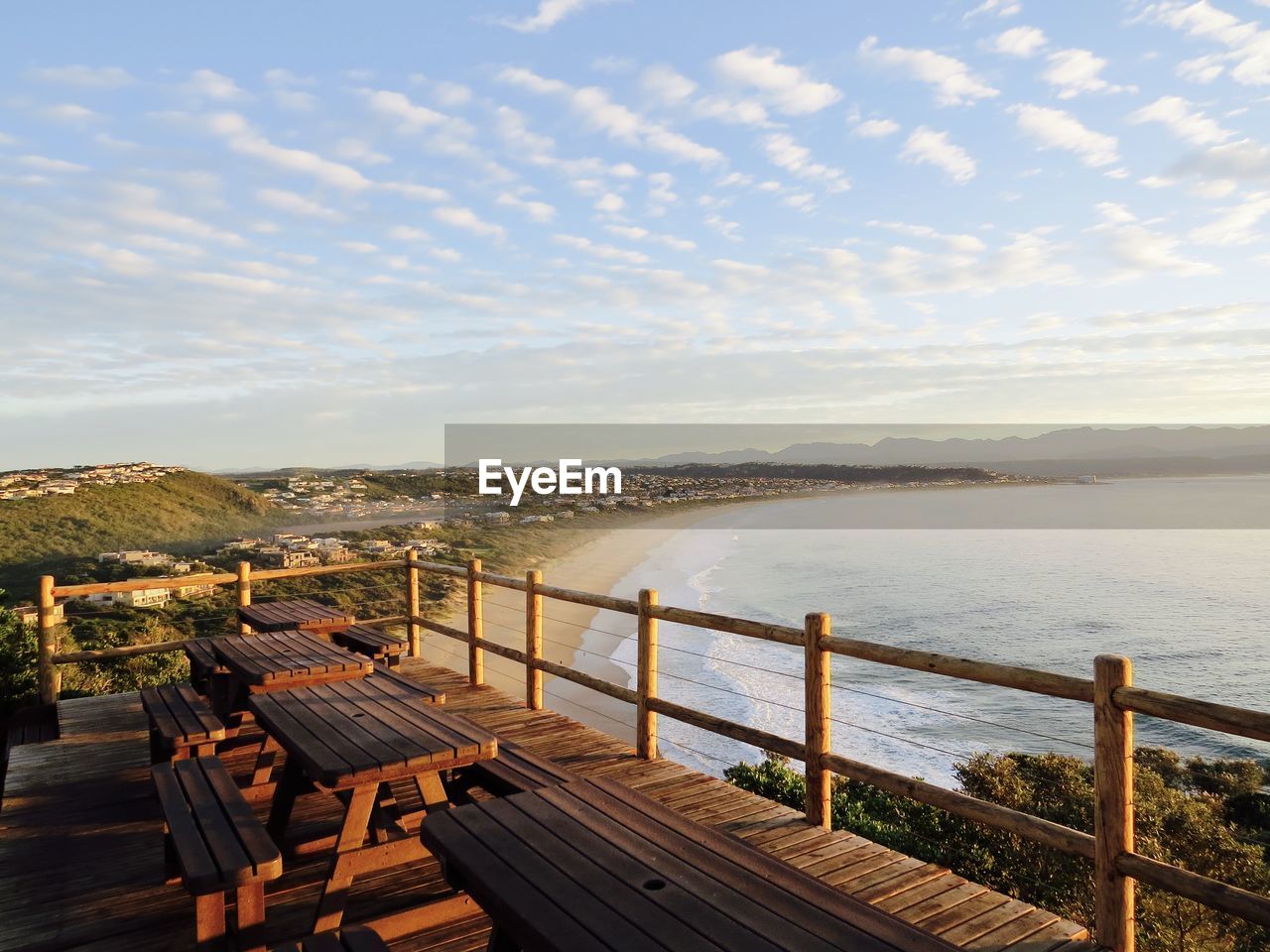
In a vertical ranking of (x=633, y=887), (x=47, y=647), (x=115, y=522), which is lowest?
(x=115, y=522)

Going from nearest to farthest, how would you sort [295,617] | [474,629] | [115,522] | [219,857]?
[219,857]
[295,617]
[474,629]
[115,522]

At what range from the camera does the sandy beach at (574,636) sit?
1820cm

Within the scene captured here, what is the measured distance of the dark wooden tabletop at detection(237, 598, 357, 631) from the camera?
672 centimetres

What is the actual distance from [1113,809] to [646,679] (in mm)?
2978

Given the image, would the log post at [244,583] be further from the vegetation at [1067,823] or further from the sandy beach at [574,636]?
the vegetation at [1067,823]

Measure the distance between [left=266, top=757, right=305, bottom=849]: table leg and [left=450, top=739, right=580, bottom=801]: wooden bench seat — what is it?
2.46 ft

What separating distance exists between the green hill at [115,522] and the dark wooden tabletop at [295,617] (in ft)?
82.3

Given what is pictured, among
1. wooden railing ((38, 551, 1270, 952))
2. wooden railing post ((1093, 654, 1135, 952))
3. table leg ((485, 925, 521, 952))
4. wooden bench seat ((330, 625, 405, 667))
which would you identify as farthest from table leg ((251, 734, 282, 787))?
wooden railing post ((1093, 654, 1135, 952))

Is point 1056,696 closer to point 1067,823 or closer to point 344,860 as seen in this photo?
point 344,860

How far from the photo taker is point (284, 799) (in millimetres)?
3842

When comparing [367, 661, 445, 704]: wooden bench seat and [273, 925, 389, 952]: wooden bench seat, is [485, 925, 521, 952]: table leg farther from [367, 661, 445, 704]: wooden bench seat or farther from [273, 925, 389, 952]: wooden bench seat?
[367, 661, 445, 704]: wooden bench seat

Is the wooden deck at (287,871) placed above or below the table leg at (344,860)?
below

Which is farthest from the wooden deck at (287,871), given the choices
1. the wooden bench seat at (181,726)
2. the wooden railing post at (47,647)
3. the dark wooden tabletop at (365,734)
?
the wooden railing post at (47,647)

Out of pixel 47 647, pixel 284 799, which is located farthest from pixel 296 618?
pixel 284 799
